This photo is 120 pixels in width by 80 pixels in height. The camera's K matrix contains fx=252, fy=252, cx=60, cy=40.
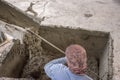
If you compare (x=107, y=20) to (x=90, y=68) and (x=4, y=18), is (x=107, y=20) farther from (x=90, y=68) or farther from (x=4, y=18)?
(x=4, y=18)

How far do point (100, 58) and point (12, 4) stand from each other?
1.98 metres

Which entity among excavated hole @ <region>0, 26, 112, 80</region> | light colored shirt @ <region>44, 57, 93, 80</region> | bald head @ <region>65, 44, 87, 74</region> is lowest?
excavated hole @ <region>0, 26, 112, 80</region>

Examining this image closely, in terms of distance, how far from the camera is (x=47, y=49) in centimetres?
473

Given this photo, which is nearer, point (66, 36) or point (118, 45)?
point (118, 45)

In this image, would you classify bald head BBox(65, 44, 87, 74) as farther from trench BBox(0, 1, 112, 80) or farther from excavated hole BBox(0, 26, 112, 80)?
excavated hole BBox(0, 26, 112, 80)

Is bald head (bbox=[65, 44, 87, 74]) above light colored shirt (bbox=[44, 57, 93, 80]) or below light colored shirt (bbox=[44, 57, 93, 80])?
above

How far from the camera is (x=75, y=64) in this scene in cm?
288

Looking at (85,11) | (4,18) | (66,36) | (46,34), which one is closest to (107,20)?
(85,11)

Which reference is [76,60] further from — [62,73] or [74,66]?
[62,73]

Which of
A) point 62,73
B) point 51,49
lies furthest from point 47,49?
point 62,73

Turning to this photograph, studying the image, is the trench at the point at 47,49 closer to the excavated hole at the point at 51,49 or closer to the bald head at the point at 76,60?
the excavated hole at the point at 51,49

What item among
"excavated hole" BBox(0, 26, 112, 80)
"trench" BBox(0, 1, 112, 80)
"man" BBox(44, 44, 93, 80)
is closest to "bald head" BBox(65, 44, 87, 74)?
"man" BBox(44, 44, 93, 80)

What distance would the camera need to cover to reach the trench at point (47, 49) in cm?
418

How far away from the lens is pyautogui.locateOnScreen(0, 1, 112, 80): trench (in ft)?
13.7
